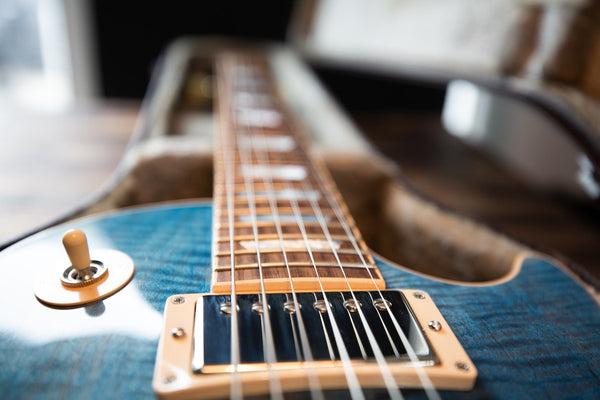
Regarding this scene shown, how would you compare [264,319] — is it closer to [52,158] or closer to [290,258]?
[290,258]

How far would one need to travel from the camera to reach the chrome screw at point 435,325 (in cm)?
48

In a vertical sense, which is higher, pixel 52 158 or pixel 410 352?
pixel 410 352

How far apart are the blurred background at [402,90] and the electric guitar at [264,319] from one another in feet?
0.84

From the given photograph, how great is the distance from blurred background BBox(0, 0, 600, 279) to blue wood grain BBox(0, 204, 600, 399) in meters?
0.19

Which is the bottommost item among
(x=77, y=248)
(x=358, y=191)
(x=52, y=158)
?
(x=52, y=158)

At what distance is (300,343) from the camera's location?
0.45 m

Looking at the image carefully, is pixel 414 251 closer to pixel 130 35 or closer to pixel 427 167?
pixel 427 167

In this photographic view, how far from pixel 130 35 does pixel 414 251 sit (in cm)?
252

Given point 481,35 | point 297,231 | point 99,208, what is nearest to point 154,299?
point 297,231

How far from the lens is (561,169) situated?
56.9 inches

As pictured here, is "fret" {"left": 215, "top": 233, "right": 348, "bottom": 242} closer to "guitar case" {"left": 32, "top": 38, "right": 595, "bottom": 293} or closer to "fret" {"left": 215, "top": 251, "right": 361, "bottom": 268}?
"fret" {"left": 215, "top": 251, "right": 361, "bottom": 268}

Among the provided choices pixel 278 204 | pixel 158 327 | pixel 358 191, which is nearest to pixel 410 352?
pixel 158 327

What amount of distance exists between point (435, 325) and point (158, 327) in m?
0.30

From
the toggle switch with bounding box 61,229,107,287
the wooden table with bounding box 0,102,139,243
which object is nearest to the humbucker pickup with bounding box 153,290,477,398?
the toggle switch with bounding box 61,229,107,287
